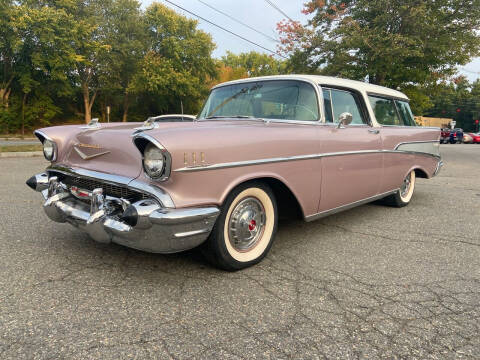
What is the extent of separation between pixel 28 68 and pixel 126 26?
8.44 m

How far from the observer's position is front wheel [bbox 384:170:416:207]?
179 inches

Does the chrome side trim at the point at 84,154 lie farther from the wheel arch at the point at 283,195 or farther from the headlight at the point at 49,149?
the wheel arch at the point at 283,195

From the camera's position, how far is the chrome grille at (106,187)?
226 centimetres

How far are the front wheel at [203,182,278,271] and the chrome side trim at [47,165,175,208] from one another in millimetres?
428

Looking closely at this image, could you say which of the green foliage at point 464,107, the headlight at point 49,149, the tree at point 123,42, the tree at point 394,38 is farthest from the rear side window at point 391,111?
the green foliage at point 464,107

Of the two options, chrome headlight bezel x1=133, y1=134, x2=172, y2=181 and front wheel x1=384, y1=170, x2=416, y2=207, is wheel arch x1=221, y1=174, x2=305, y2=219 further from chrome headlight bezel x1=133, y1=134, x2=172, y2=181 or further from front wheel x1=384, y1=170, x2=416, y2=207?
front wheel x1=384, y1=170, x2=416, y2=207

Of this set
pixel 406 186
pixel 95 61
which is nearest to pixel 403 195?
pixel 406 186

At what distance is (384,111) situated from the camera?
418cm

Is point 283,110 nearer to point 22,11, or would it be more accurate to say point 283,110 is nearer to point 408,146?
point 408,146

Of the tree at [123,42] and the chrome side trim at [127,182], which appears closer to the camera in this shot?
the chrome side trim at [127,182]

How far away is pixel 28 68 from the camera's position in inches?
935

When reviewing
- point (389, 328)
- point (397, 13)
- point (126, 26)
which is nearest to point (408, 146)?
point (389, 328)

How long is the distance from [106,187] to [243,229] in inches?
40.8

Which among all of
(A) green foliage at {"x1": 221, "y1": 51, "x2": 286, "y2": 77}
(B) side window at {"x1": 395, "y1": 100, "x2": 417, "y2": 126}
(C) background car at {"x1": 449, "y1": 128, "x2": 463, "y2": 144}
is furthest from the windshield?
(A) green foliage at {"x1": 221, "y1": 51, "x2": 286, "y2": 77}
